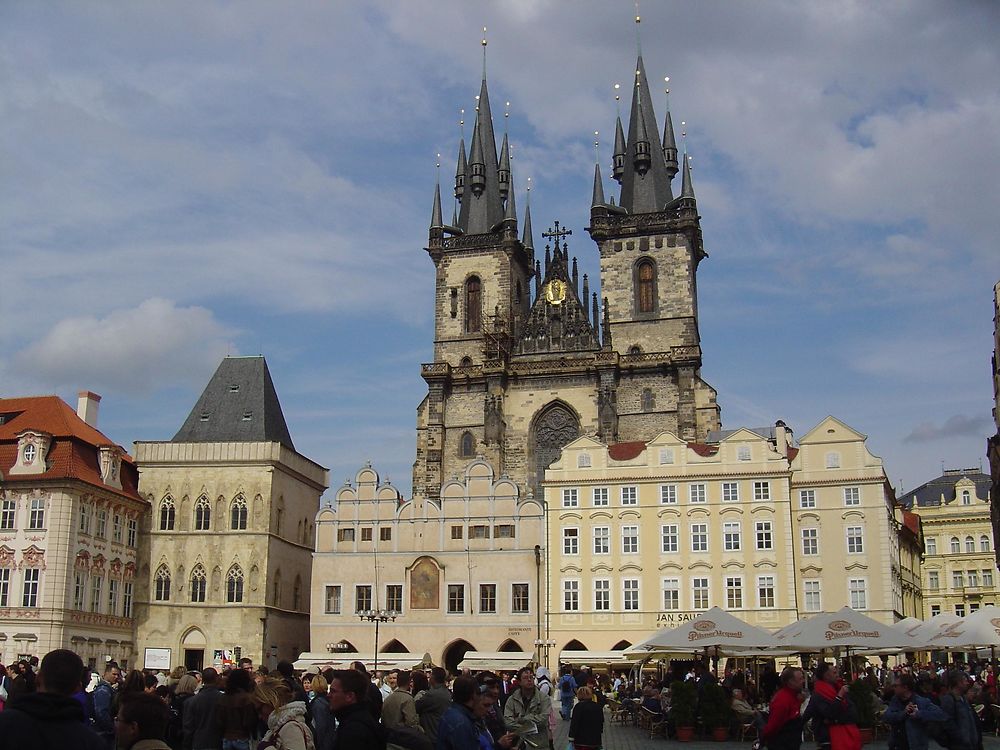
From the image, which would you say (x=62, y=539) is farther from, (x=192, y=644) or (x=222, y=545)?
(x=192, y=644)

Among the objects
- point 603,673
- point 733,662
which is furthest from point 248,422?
point 733,662

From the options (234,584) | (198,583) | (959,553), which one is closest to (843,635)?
(234,584)

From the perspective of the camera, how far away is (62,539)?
48781mm

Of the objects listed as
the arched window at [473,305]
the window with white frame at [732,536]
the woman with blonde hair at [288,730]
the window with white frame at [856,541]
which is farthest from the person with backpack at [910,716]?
the arched window at [473,305]

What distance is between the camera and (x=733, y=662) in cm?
4741

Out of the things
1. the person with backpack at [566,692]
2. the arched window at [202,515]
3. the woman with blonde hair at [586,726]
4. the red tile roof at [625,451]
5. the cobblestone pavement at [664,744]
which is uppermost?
the red tile roof at [625,451]

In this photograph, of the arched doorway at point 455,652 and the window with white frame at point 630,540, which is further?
the arched doorway at point 455,652

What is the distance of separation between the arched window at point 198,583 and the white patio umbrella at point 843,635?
116ft

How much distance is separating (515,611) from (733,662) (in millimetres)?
9607

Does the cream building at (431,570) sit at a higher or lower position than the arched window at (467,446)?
lower

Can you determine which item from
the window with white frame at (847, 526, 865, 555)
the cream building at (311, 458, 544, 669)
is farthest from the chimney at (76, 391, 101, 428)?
the window with white frame at (847, 526, 865, 555)

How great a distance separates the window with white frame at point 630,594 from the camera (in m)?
49.4

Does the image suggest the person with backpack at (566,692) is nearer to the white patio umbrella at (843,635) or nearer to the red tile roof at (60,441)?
the white patio umbrella at (843,635)

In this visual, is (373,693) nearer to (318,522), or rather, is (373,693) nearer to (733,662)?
(733,662)
